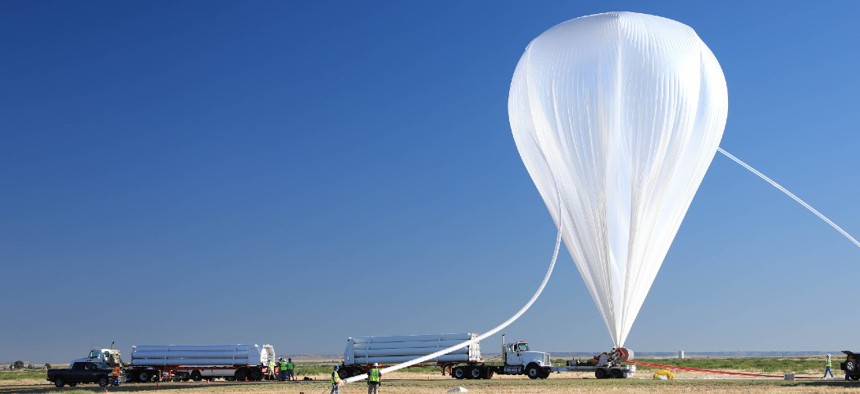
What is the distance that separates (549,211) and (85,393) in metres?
20.6

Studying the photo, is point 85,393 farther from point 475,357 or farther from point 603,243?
point 603,243

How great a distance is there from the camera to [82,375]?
49.4 meters

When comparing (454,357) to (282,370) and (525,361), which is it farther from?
(282,370)

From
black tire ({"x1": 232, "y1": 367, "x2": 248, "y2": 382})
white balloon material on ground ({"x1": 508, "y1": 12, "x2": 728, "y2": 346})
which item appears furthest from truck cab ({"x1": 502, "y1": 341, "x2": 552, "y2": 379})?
black tire ({"x1": 232, "y1": 367, "x2": 248, "y2": 382})

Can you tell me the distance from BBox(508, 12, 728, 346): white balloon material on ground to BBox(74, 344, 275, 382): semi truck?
22.2 m

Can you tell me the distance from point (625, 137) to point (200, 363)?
91.5ft

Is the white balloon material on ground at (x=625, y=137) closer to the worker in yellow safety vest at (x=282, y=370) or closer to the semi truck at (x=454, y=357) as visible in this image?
the semi truck at (x=454, y=357)

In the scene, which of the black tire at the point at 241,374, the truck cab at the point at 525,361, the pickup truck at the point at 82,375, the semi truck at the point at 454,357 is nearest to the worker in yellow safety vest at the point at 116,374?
the pickup truck at the point at 82,375

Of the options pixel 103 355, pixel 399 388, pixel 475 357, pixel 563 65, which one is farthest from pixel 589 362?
pixel 103 355

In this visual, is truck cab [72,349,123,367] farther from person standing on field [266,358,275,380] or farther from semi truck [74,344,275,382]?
person standing on field [266,358,275,380]

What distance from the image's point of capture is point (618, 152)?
3438 centimetres

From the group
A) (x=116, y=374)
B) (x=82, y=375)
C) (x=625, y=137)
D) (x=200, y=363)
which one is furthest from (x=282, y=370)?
(x=625, y=137)

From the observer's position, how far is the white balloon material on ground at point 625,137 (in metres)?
34.1

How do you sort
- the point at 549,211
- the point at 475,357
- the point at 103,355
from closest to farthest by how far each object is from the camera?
the point at 549,211 < the point at 475,357 < the point at 103,355
